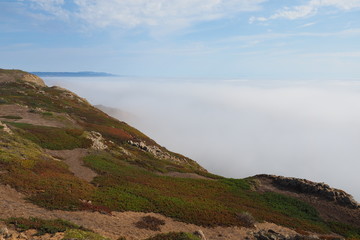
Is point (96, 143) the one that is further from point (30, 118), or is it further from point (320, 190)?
point (320, 190)

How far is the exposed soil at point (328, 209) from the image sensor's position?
40656 millimetres

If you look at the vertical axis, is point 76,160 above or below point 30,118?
below

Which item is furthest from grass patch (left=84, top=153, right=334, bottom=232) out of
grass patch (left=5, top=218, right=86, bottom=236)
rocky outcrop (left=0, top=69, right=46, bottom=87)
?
rocky outcrop (left=0, top=69, right=46, bottom=87)

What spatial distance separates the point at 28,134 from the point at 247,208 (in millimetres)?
45894

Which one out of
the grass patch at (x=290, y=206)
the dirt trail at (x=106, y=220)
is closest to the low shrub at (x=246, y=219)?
the dirt trail at (x=106, y=220)

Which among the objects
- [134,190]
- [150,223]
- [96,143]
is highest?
[96,143]

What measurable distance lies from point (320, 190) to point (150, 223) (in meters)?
36.9

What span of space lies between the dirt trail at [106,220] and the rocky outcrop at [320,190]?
2544 centimetres

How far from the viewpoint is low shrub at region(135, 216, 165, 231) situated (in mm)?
25453

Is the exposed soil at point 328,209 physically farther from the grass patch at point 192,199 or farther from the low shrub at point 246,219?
the low shrub at point 246,219

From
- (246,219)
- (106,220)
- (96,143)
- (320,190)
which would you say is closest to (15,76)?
(96,143)

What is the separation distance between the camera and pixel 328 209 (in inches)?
1704

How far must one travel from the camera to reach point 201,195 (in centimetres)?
4203

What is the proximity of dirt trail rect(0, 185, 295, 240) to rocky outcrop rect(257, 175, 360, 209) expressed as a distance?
2544 centimetres
